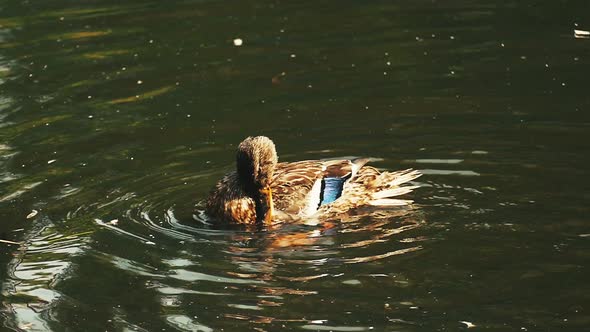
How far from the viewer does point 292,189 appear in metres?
10.7

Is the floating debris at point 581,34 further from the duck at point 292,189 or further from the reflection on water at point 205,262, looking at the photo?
the reflection on water at point 205,262

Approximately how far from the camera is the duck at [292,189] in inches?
417

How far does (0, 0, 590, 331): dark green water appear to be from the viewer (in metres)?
8.44

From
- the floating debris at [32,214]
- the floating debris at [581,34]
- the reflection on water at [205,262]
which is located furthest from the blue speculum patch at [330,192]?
the floating debris at [581,34]

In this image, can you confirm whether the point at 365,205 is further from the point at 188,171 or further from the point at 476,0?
A: the point at 476,0

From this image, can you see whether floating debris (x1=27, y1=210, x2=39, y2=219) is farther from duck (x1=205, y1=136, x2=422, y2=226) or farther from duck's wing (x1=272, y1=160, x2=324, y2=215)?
→ duck's wing (x1=272, y1=160, x2=324, y2=215)

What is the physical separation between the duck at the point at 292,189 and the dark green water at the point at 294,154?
0.23 m

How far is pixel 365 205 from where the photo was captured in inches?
431

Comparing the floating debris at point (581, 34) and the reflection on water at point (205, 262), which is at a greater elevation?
the floating debris at point (581, 34)

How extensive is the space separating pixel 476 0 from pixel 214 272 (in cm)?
843

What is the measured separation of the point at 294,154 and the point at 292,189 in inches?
49.4

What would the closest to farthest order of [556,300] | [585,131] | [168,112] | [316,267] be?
1. [556,300]
2. [316,267]
3. [585,131]
4. [168,112]

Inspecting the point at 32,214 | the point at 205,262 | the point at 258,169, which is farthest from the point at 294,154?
the point at 205,262

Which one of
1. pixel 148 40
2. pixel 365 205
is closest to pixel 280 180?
pixel 365 205
